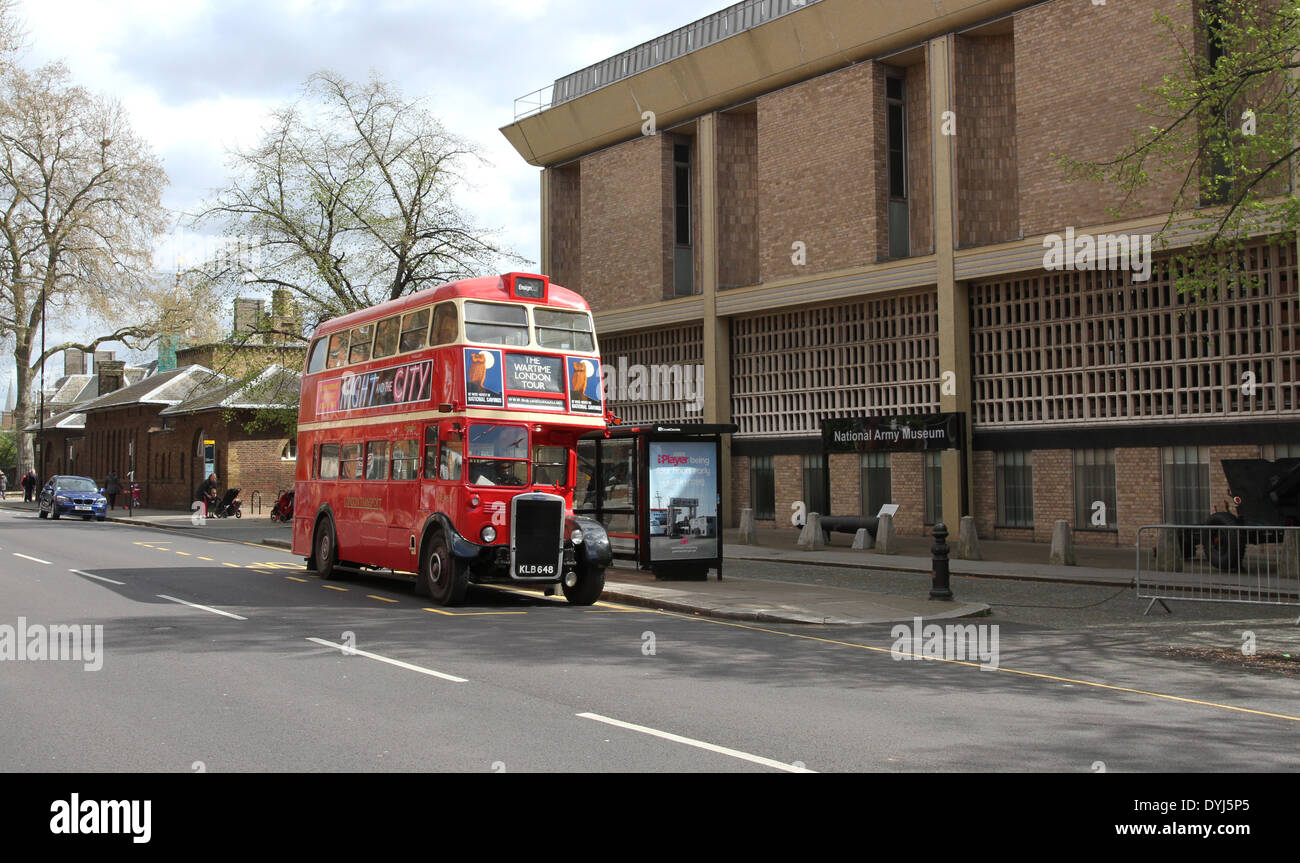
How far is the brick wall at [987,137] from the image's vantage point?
1078 inches

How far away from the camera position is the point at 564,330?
15898mm

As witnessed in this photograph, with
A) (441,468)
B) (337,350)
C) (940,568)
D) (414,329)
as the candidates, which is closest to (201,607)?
(441,468)

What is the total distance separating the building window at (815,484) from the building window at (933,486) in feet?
10.8

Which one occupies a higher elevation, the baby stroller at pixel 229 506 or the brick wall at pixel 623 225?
the brick wall at pixel 623 225

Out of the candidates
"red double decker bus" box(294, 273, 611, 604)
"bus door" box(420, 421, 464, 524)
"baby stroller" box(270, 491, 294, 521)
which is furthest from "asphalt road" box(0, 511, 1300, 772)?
"baby stroller" box(270, 491, 294, 521)

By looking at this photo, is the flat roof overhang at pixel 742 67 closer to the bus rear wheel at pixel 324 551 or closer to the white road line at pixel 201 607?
the bus rear wheel at pixel 324 551

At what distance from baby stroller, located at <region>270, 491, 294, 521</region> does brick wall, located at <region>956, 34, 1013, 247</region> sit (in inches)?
961

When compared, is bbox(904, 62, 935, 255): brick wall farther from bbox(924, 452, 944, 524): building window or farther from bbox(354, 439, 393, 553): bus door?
bbox(354, 439, 393, 553): bus door

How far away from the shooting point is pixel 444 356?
15.1 m

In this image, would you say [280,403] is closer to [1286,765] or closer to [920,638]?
[920,638]

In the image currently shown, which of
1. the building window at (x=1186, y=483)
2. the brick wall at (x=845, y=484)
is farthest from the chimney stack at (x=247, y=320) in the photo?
the building window at (x=1186, y=483)

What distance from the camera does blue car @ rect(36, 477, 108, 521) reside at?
4206 cm
